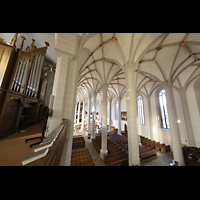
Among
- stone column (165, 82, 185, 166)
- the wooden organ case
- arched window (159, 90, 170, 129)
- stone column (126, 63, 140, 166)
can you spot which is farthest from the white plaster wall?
the wooden organ case

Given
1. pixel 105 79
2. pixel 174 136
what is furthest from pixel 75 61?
pixel 174 136

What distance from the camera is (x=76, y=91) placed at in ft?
12.4

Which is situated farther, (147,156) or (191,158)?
(147,156)

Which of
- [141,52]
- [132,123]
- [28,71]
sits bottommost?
[132,123]

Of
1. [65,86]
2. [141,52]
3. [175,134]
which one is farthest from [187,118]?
[65,86]

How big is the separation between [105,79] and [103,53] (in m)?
2.65

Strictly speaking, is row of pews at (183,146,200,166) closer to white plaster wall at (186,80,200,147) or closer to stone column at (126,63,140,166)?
white plaster wall at (186,80,200,147)

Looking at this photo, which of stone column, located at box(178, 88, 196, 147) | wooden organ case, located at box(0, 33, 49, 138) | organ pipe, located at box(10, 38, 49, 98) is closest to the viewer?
wooden organ case, located at box(0, 33, 49, 138)

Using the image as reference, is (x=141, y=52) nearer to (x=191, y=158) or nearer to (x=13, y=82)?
(x=13, y=82)

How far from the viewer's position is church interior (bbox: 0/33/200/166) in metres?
2.43

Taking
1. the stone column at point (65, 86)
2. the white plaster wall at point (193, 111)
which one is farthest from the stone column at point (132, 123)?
the white plaster wall at point (193, 111)

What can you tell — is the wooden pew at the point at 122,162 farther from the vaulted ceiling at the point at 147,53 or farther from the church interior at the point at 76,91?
the vaulted ceiling at the point at 147,53

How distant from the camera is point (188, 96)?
27.5ft
